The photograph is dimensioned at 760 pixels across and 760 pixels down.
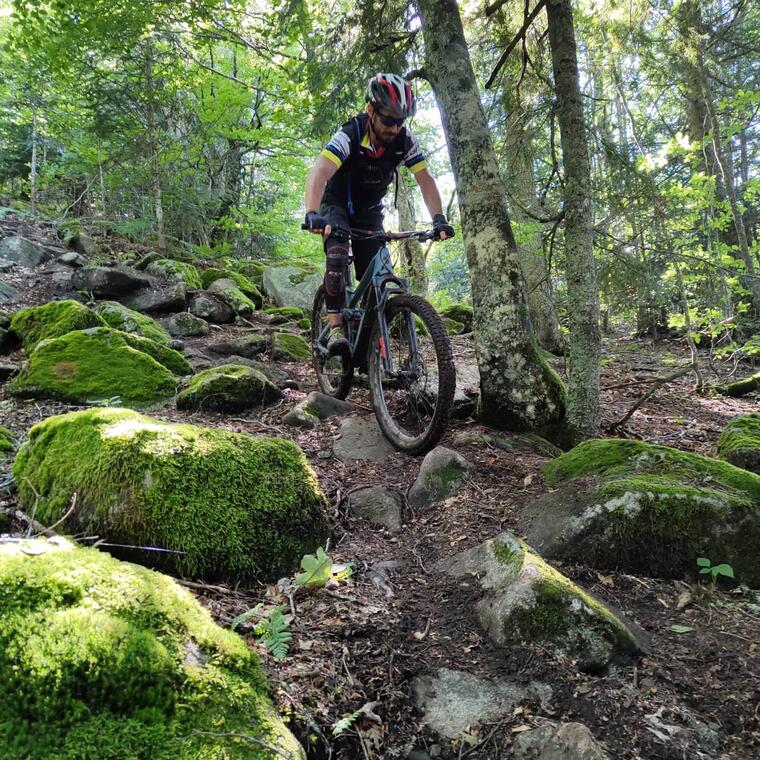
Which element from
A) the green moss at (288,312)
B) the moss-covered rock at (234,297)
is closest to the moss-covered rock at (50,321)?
the moss-covered rock at (234,297)

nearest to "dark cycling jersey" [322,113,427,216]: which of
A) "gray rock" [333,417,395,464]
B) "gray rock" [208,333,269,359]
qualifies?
"gray rock" [333,417,395,464]

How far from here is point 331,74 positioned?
5785mm

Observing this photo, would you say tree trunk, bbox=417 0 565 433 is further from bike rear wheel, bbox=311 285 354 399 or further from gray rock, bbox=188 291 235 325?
gray rock, bbox=188 291 235 325

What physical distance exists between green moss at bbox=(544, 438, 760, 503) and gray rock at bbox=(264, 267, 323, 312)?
30.1 ft

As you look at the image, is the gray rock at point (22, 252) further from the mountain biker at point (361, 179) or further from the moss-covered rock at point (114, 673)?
the moss-covered rock at point (114, 673)

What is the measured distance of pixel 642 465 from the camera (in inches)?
122

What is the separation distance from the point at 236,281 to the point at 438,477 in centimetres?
990

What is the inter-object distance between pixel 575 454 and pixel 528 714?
199 centimetres

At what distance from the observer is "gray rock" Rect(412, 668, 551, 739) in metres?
1.69

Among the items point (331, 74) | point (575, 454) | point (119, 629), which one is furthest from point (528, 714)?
point (331, 74)

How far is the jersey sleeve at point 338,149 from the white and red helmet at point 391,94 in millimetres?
400

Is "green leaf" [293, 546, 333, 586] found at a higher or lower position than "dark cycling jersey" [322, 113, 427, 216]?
lower

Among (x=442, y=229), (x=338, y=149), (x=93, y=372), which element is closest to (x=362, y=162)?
(x=338, y=149)

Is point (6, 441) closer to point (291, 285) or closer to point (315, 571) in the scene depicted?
point (315, 571)
